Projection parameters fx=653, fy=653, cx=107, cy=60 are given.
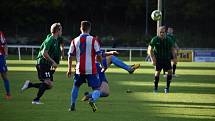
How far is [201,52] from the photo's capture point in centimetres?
4478

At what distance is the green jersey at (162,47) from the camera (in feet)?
64.3

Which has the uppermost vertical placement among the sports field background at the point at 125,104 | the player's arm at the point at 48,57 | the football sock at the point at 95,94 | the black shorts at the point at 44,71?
the player's arm at the point at 48,57

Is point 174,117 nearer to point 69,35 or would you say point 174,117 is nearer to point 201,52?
point 201,52

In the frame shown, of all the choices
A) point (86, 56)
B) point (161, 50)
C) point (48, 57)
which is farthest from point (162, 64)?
point (86, 56)

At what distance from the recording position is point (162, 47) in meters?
19.7

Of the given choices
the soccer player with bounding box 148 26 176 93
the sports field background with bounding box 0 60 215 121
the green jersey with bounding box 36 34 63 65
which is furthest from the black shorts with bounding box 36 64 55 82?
the soccer player with bounding box 148 26 176 93

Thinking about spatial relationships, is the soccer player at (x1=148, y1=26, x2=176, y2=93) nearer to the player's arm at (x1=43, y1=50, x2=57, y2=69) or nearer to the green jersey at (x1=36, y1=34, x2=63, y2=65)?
the green jersey at (x1=36, y1=34, x2=63, y2=65)

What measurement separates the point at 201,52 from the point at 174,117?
3164 cm

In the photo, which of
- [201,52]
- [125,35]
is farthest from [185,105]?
[125,35]

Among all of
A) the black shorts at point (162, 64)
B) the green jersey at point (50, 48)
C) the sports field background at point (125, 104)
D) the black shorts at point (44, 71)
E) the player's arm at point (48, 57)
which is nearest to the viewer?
the sports field background at point (125, 104)

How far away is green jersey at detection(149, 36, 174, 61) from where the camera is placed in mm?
19594

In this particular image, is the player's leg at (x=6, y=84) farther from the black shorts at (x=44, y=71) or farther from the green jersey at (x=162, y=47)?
the green jersey at (x=162, y=47)

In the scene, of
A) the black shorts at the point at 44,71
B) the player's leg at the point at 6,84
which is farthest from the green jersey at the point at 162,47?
the player's leg at the point at 6,84

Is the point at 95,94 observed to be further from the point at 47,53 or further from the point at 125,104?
the point at 125,104
